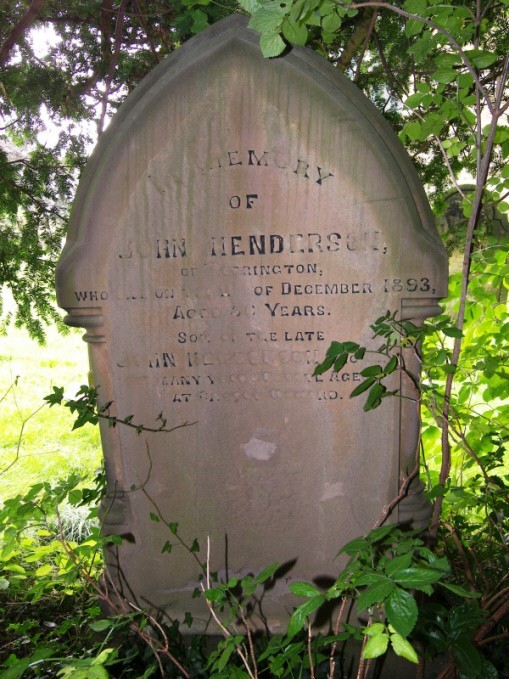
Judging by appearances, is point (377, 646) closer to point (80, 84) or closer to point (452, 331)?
point (452, 331)

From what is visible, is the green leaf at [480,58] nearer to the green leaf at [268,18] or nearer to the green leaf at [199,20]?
the green leaf at [268,18]

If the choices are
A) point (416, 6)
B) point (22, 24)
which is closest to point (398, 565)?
point (416, 6)

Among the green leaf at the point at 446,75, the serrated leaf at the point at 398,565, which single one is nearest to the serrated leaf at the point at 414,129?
the green leaf at the point at 446,75

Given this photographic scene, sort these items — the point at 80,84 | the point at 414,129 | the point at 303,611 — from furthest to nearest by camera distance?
1. the point at 80,84
2. the point at 414,129
3. the point at 303,611

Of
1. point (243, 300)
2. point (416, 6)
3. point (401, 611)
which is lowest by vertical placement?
point (401, 611)

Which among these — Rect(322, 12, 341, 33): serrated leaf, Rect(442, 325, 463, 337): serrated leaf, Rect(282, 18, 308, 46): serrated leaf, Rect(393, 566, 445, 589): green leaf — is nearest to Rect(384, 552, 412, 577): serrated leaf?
Rect(393, 566, 445, 589): green leaf

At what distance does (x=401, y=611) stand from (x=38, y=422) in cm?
409

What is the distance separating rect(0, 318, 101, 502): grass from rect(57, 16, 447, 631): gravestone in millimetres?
882

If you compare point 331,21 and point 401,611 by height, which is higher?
point 331,21

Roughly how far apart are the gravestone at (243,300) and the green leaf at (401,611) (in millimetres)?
1040

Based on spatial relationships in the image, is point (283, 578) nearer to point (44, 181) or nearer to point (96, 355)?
point (96, 355)

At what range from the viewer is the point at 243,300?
1935 millimetres

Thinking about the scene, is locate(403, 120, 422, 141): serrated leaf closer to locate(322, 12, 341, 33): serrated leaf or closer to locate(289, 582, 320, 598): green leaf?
locate(322, 12, 341, 33): serrated leaf

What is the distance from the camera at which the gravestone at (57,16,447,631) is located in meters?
1.79
